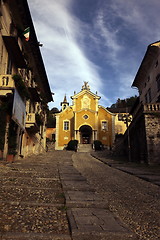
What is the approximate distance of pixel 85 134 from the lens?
37.1 meters

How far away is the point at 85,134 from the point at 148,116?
23.9m

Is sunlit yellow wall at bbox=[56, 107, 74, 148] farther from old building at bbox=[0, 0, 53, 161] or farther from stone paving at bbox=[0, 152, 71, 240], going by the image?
stone paving at bbox=[0, 152, 71, 240]

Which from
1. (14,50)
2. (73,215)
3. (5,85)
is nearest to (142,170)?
(73,215)

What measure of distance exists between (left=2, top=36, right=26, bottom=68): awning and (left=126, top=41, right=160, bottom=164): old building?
10.7 meters

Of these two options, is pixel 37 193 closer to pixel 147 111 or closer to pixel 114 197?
pixel 114 197

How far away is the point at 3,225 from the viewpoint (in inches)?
96.8

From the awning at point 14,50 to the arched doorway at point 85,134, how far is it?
77.1 ft

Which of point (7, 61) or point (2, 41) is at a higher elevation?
point (2, 41)

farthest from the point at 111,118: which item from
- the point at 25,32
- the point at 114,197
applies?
the point at 114,197

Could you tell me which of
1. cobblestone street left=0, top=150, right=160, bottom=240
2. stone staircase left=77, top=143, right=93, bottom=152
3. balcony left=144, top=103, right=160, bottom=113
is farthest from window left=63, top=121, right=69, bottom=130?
cobblestone street left=0, top=150, right=160, bottom=240

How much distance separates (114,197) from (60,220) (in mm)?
2234

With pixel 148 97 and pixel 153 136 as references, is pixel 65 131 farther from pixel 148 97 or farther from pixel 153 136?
pixel 153 136

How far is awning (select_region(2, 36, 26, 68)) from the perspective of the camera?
1045 cm

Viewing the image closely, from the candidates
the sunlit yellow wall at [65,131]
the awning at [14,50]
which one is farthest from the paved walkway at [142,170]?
the sunlit yellow wall at [65,131]
